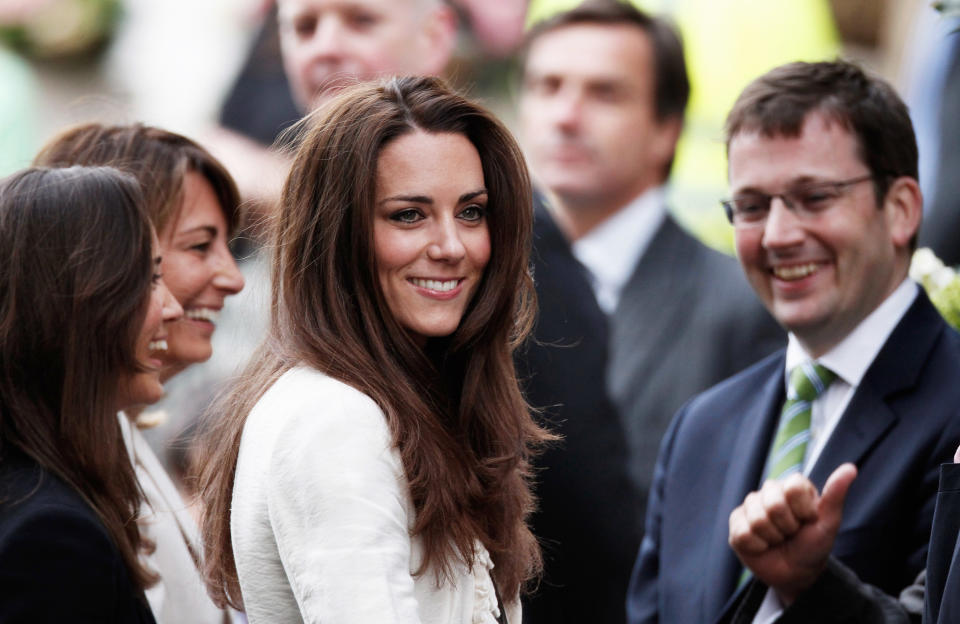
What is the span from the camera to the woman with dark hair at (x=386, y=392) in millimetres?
1856

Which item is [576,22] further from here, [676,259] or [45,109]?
[45,109]

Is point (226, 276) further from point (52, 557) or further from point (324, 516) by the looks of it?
point (324, 516)

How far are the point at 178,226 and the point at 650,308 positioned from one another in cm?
185

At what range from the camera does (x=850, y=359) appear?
296 centimetres

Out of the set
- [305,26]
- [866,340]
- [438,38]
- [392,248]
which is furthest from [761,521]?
[305,26]

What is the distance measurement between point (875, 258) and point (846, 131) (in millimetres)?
340

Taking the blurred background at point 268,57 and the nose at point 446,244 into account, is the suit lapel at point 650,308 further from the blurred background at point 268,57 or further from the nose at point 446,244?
the nose at point 446,244

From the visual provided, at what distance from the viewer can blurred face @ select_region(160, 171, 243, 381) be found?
3219 millimetres

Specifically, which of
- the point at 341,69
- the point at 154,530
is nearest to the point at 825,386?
the point at 154,530

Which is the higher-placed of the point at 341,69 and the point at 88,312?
the point at 341,69

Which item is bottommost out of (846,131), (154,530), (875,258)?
(154,530)

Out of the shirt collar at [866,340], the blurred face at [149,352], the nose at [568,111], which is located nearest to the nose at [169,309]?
the blurred face at [149,352]

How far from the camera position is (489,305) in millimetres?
2338

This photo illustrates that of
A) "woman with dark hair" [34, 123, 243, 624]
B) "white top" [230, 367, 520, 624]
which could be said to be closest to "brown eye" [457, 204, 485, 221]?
"white top" [230, 367, 520, 624]
